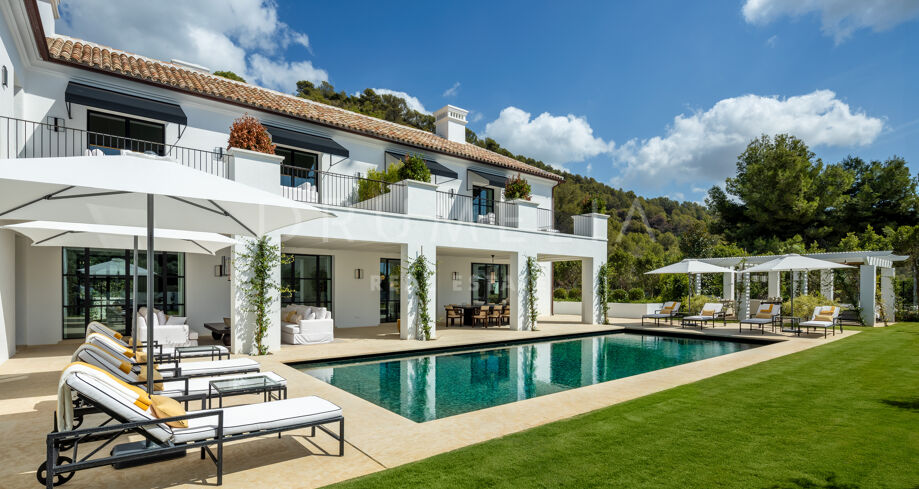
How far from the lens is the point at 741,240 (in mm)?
39188

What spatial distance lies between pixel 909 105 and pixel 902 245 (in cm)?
1550

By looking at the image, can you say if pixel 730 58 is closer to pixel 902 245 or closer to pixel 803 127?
pixel 902 245

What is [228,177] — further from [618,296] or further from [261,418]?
[618,296]

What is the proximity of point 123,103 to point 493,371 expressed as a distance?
39.3 feet

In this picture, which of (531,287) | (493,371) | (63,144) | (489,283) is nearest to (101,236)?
(63,144)

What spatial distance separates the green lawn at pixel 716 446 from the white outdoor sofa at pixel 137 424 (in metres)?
1.06

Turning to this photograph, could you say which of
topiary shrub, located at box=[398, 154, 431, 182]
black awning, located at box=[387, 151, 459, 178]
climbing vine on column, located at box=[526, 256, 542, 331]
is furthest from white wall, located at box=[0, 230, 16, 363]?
climbing vine on column, located at box=[526, 256, 542, 331]

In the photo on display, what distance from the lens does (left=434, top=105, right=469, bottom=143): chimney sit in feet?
77.6

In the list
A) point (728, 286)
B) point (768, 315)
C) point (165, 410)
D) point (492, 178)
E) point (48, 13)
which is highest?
point (48, 13)

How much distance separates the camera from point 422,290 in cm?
1430

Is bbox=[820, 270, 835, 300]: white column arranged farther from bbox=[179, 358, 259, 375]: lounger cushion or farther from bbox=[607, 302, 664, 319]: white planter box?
bbox=[179, 358, 259, 375]: lounger cushion

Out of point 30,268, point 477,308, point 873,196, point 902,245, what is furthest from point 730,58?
point 30,268

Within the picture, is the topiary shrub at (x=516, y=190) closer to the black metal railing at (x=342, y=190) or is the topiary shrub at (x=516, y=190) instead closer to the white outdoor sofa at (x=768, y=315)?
the black metal railing at (x=342, y=190)

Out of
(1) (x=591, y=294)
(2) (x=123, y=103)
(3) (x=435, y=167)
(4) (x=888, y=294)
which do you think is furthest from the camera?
(4) (x=888, y=294)
